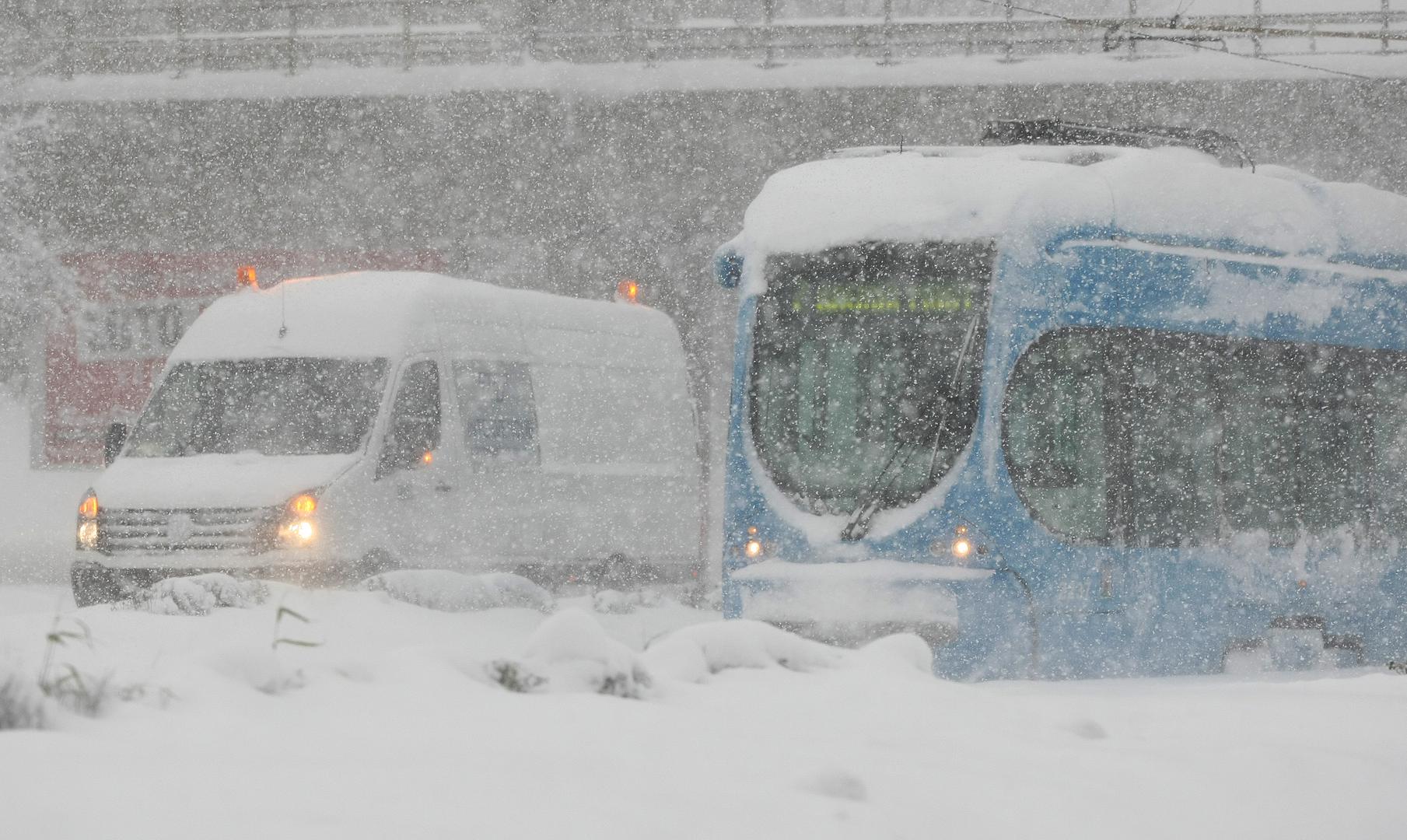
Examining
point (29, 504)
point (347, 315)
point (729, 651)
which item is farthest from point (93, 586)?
point (29, 504)

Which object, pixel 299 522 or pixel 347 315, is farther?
pixel 347 315

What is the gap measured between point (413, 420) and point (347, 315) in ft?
3.38

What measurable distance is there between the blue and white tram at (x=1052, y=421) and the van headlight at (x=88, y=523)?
4342mm

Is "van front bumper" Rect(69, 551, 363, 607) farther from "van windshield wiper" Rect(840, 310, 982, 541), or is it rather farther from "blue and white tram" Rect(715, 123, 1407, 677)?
"van windshield wiper" Rect(840, 310, 982, 541)

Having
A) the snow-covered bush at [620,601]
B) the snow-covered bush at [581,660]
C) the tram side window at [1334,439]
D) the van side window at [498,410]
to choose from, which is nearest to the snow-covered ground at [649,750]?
the snow-covered bush at [581,660]

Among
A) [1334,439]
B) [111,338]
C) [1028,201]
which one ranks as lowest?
[111,338]

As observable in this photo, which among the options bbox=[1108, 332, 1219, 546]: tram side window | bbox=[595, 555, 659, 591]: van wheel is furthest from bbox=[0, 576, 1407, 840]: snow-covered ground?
bbox=[595, 555, 659, 591]: van wheel

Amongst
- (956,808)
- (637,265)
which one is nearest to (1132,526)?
(956,808)

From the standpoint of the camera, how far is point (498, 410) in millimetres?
13062

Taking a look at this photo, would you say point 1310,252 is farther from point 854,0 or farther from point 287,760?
point 854,0

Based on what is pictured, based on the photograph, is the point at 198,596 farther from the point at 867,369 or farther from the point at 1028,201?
the point at 1028,201

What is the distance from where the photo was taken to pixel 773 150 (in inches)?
1002

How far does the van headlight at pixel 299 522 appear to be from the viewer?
11547mm

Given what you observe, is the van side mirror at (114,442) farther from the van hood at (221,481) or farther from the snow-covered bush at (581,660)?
the snow-covered bush at (581,660)
